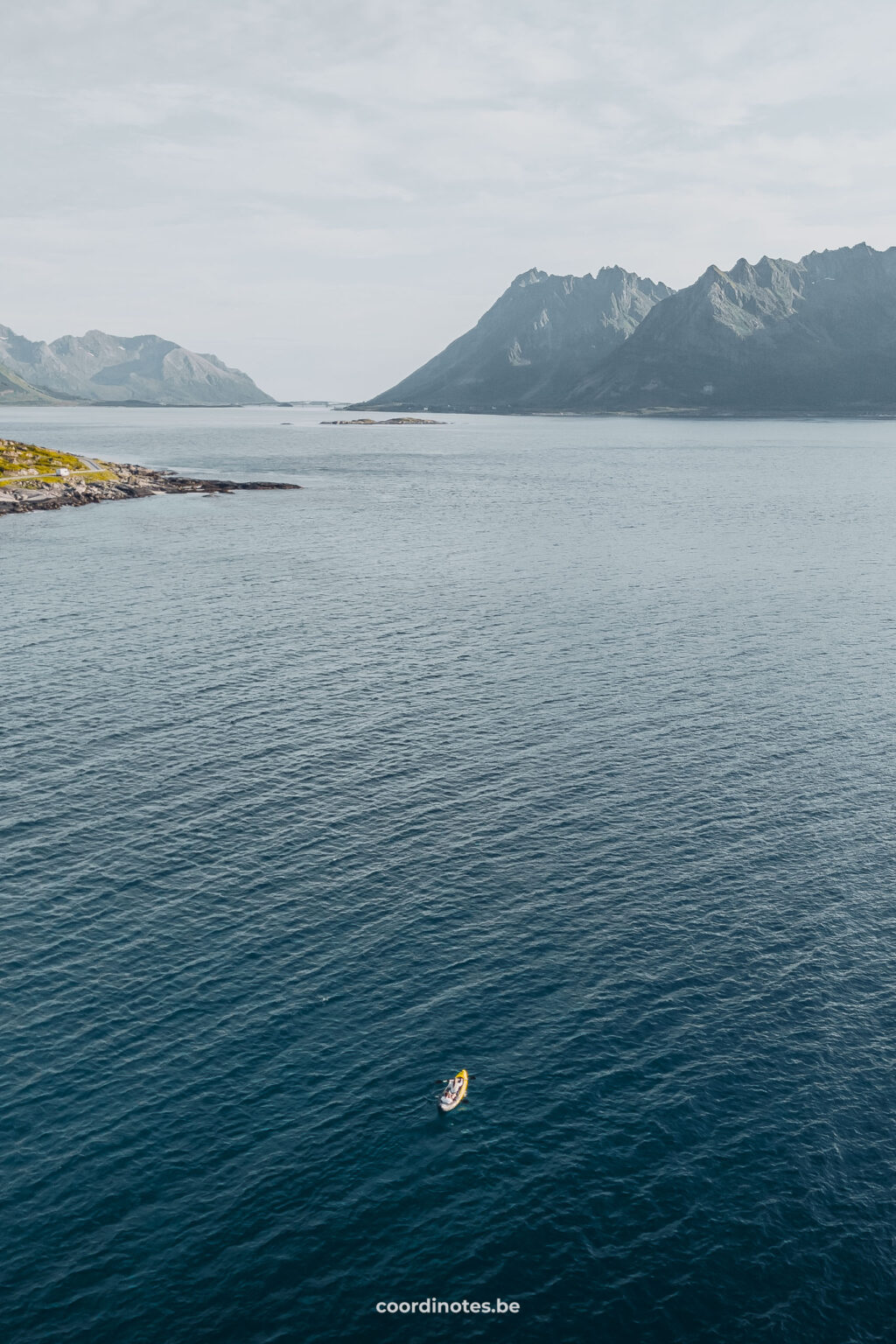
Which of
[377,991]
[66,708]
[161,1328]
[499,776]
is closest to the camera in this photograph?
[161,1328]

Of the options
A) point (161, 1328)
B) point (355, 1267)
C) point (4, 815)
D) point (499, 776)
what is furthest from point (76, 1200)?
point (499, 776)

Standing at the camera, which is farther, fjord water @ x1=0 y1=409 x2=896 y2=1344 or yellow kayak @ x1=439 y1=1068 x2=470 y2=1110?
yellow kayak @ x1=439 y1=1068 x2=470 y2=1110

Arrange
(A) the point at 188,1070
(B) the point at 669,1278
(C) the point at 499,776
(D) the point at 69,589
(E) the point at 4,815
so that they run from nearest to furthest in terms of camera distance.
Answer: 1. (B) the point at 669,1278
2. (A) the point at 188,1070
3. (E) the point at 4,815
4. (C) the point at 499,776
5. (D) the point at 69,589

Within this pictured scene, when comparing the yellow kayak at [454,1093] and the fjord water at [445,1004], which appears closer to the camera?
the fjord water at [445,1004]

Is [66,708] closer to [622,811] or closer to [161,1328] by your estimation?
[622,811]
